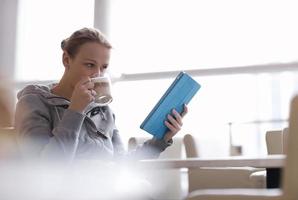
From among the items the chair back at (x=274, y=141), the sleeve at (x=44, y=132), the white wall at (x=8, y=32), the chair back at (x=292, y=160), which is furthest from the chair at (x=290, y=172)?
the white wall at (x=8, y=32)

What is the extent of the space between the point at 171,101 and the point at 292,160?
490mm

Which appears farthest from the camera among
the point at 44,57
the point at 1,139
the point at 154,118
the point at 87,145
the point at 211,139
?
A: the point at 44,57

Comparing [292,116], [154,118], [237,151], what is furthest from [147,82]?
[292,116]

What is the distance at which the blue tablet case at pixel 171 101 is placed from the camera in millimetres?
1239

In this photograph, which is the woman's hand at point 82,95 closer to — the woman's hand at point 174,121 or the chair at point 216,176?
the woman's hand at point 174,121

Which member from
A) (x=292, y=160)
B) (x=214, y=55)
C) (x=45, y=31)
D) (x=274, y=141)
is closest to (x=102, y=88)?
(x=292, y=160)

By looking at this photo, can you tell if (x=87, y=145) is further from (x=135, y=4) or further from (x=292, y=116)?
(x=135, y=4)

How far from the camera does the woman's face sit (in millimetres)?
1452

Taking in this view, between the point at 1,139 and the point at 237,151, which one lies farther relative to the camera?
the point at 237,151

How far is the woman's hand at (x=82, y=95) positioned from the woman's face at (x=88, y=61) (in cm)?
16

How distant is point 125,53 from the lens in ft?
12.9

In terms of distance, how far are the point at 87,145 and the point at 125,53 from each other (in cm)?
261

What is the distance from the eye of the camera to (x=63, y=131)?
1250 mm

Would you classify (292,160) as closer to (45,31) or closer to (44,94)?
(44,94)
